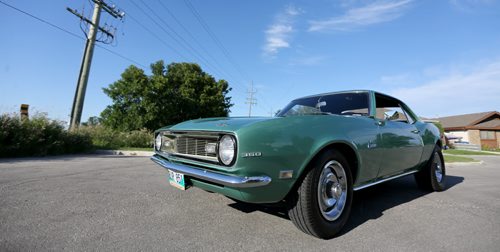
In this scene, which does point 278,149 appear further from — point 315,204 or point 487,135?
point 487,135

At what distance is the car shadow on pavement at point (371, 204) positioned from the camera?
8.99ft

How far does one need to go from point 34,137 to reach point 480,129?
40916 millimetres

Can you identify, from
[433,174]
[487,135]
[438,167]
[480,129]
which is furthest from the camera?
[487,135]

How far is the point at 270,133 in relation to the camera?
2000 millimetres

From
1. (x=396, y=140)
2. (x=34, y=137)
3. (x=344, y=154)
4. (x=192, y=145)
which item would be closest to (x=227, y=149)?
(x=192, y=145)

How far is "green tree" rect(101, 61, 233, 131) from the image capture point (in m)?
20.7

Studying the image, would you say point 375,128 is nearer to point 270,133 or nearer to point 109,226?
point 270,133

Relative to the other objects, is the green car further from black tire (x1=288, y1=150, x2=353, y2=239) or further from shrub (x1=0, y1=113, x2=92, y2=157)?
shrub (x1=0, y1=113, x2=92, y2=157)

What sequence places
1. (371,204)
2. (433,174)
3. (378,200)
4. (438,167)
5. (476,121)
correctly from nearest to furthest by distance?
(371,204) < (378,200) < (433,174) < (438,167) < (476,121)

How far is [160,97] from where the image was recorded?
70.0ft

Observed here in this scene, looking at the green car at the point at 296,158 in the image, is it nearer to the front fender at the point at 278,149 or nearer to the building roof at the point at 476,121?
the front fender at the point at 278,149

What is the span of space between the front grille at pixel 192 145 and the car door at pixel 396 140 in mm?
2005

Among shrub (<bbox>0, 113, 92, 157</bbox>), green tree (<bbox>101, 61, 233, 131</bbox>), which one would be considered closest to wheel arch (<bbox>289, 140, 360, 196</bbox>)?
shrub (<bbox>0, 113, 92, 157</bbox>)

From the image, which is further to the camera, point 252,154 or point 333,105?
point 333,105
